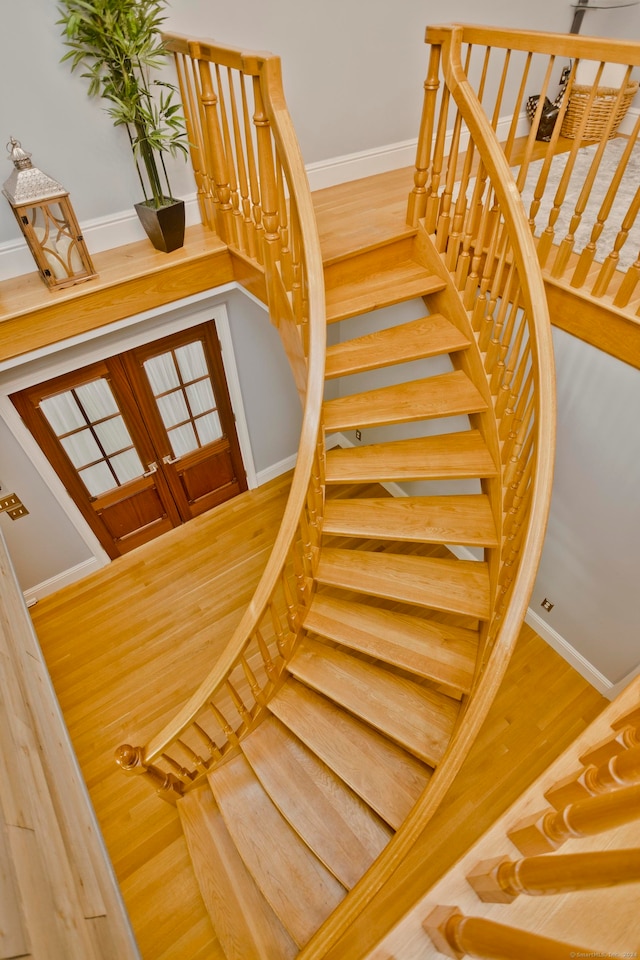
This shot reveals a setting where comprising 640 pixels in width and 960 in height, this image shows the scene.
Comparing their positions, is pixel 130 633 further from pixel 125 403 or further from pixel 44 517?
pixel 125 403

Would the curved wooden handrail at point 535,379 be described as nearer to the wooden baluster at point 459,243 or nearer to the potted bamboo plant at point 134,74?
the wooden baluster at point 459,243

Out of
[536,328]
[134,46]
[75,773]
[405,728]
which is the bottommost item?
[75,773]

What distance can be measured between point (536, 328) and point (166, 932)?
3.49m

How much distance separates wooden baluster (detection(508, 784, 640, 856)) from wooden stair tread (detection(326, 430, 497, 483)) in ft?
5.75

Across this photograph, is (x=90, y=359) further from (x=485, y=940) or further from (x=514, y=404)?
(x=485, y=940)

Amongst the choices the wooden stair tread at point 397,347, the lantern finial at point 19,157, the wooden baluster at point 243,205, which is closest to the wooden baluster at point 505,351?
the wooden stair tread at point 397,347

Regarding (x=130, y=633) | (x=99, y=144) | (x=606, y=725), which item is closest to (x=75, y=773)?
(x=130, y=633)

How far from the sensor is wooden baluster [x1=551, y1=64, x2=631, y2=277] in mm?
1779

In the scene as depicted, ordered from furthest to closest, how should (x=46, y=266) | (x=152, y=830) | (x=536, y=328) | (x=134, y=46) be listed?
(x=152, y=830)
(x=46, y=266)
(x=134, y=46)
(x=536, y=328)

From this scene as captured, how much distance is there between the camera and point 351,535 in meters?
2.55

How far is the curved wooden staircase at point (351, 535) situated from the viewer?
6.94 ft

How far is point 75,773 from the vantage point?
257 centimetres

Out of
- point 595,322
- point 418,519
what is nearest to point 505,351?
point 595,322

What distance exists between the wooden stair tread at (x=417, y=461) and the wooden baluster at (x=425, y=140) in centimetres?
127
